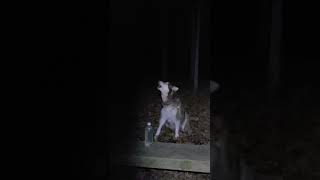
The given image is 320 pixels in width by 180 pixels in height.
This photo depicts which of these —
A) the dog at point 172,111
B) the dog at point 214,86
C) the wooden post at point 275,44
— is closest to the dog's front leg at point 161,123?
the dog at point 172,111

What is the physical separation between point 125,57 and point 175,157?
0.25 m

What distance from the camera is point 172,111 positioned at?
39.1 inches

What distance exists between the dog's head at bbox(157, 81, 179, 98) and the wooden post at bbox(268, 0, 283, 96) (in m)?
0.21

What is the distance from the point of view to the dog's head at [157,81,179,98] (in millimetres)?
997

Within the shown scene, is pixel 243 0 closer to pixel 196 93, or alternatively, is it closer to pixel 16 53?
pixel 196 93

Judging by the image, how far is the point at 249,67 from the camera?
94 centimetres

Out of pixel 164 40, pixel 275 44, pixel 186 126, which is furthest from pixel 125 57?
pixel 275 44

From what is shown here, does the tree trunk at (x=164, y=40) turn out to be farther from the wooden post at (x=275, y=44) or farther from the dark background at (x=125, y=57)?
the wooden post at (x=275, y=44)

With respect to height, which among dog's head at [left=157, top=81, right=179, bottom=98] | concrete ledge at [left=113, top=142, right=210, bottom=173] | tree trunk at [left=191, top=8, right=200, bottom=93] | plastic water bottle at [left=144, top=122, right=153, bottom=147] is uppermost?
tree trunk at [left=191, top=8, right=200, bottom=93]

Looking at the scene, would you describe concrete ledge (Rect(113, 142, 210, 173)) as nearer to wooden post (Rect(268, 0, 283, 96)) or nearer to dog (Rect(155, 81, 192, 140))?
dog (Rect(155, 81, 192, 140))

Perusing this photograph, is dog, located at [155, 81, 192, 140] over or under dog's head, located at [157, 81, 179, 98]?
under

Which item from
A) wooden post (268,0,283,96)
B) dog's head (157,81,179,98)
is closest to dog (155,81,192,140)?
dog's head (157,81,179,98)

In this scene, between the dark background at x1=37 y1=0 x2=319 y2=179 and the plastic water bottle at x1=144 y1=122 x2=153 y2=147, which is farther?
the plastic water bottle at x1=144 y1=122 x2=153 y2=147

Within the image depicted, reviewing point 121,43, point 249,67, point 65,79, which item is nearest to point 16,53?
point 65,79
